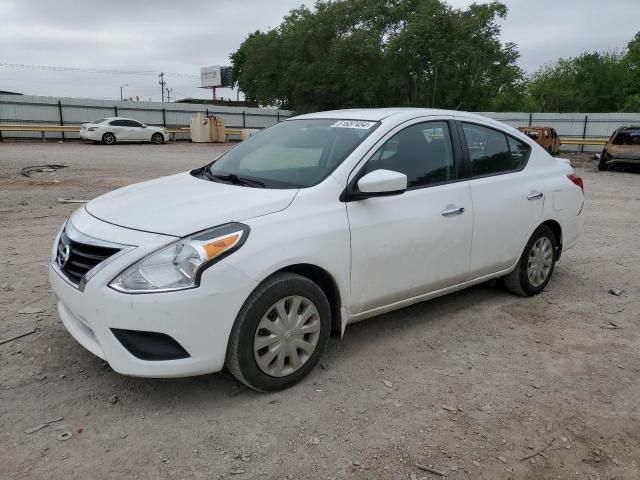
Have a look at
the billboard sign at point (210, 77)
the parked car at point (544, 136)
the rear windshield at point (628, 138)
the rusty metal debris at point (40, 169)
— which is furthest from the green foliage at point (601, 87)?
the rusty metal debris at point (40, 169)

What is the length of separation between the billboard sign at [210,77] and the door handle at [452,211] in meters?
72.2

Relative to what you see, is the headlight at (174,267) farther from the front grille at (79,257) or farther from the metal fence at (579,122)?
the metal fence at (579,122)

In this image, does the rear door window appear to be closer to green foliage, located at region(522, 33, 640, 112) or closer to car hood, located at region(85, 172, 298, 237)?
car hood, located at region(85, 172, 298, 237)

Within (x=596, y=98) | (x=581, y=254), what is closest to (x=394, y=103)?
(x=596, y=98)

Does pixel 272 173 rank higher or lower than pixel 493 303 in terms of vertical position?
higher

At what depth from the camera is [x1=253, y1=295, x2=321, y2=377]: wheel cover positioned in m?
2.99

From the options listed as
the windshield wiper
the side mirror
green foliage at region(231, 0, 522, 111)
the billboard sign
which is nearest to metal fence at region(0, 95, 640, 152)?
green foliage at region(231, 0, 522, 111)

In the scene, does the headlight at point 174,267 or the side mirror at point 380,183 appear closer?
the headlight at point 174,267

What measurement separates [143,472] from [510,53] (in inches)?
1539

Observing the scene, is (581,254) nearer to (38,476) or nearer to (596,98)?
(38,476)

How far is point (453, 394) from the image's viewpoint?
3.22 meters

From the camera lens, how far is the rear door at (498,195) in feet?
13.8

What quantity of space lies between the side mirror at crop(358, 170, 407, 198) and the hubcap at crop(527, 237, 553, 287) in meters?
2.02

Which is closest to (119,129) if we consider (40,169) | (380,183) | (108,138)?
(108,138)
